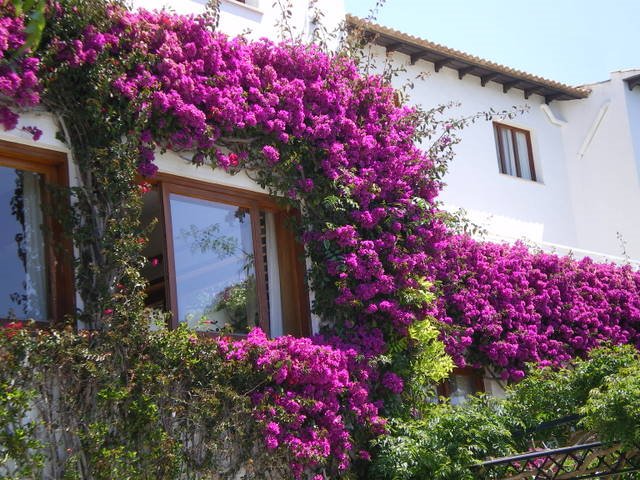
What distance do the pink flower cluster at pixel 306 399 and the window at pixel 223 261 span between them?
54 cm

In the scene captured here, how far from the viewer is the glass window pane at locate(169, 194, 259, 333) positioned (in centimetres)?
1088

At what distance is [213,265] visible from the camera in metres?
11.2

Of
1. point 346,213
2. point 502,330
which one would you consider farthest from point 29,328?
point 502,330

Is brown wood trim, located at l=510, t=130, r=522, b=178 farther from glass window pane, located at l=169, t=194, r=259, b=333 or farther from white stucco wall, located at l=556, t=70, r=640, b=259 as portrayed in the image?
glass window pane, located at l=169, t=194, r=259, b=333

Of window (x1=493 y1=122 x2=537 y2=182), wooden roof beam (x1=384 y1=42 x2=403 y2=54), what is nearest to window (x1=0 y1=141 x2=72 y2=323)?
wooden roof beam (x1=384 y1=42 x2=403 y2=54)

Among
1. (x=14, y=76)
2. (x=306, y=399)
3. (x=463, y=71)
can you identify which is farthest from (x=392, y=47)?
(x=14, y=76)

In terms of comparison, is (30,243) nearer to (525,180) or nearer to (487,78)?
(487,78)

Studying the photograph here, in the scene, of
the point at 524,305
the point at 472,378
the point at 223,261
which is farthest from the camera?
the point at 524,305

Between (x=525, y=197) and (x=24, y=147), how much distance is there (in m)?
10.8

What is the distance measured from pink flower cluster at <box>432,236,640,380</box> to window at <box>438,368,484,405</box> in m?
0.32

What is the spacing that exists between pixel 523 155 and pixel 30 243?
11.5 m

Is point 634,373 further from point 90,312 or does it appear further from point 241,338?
point 90,312

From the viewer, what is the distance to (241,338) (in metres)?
11.1

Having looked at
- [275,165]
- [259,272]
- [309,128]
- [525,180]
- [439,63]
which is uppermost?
[439,63]
